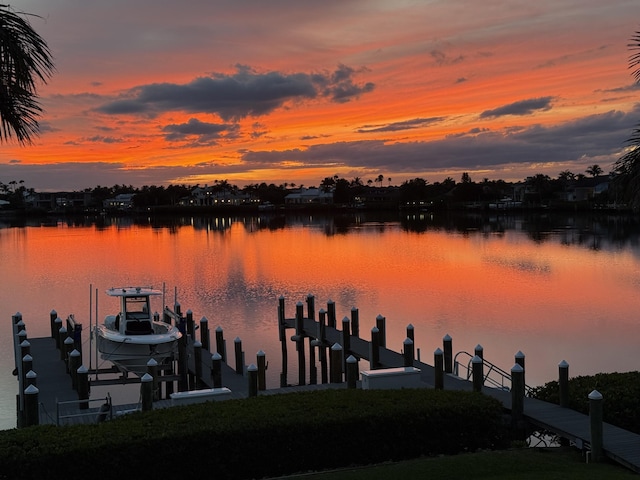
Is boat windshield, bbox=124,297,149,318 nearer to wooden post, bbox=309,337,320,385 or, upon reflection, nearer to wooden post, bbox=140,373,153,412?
wooden post, bbox=309,337,320,385

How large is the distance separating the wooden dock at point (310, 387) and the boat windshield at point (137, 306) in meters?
2.60

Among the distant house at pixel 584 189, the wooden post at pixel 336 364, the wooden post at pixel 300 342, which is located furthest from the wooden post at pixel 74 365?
the distant house at pixel 584 189

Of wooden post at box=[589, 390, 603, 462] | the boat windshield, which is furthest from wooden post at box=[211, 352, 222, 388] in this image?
wooden post at box=[589, 390, 603, 462]

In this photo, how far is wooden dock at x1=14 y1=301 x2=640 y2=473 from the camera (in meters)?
14.7

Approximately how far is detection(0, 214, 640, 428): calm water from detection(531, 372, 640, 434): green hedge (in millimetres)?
9338

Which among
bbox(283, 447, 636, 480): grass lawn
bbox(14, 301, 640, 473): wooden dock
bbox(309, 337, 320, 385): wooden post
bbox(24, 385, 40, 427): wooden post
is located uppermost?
bbox(24, 385, 40, 427): wooden post

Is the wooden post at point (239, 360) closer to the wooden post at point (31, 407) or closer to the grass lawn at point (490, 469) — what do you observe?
the wooden post at point (31, 407)

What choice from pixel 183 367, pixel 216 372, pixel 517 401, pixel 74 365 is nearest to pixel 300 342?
pixel 183 367

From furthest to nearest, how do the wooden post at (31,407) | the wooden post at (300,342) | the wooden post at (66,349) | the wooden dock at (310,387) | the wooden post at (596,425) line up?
the wooden post at (300,342) → the wooden post at (66,349) → the wooden post at (31,407) → the wooden dock at (310,387) → the wooden post at (596,425)

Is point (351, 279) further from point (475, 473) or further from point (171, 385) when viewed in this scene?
point (475, 473)

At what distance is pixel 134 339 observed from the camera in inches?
1003

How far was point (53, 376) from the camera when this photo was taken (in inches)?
938

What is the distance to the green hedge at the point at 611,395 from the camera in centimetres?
1543

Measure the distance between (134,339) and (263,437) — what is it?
13675mm
